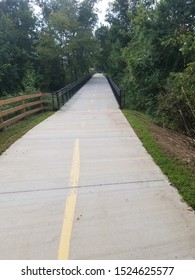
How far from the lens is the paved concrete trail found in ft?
11.3

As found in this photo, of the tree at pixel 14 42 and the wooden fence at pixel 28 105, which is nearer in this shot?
the wooden fence at pixel 28 105

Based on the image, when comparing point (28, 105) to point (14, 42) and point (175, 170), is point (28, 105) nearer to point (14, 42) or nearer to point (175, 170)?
point (175, 170)

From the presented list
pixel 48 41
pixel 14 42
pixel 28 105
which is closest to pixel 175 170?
pixel 28 105

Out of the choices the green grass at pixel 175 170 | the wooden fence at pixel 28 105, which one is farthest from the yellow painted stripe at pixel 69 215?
the wooden fence at pixel 28 105

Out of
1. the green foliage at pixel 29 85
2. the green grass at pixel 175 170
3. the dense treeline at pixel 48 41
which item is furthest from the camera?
the dense treeline at pixel 48 41

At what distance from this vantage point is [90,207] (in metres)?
4.47

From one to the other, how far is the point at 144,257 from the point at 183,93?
28.2 ft

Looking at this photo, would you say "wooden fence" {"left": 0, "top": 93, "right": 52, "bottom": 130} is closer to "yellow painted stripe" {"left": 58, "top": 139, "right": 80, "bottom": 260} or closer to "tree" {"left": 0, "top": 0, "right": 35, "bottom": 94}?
"yellow painted stripe" {"left": 58, "top": 139, "right": 80, "bottom": 260}

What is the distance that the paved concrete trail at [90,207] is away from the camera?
3.46 m

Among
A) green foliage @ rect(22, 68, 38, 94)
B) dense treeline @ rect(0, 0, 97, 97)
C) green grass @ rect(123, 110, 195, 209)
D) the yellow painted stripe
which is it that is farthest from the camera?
dense treeline @ rect(0, 0, 97, 97)

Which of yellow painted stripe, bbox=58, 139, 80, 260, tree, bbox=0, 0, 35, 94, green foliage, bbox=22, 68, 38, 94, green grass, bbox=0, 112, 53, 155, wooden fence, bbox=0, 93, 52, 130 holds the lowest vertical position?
yellow painted stripe, bbox=58, 139, 80, 260

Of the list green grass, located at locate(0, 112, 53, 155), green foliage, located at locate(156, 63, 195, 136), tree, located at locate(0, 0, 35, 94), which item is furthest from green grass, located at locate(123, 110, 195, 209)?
tree, located at locate(0, 0, 35, 94)

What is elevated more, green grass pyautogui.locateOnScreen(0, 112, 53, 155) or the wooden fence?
the wooden fence

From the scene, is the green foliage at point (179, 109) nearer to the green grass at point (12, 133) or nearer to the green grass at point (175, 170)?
the green grass at point (175, 170)
